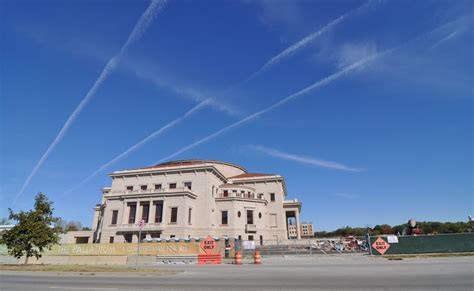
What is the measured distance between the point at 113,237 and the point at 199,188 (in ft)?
54.2

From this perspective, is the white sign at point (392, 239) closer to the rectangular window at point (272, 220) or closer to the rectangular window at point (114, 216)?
the rectangular window at point (272, 220)

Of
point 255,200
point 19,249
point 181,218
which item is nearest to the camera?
point 19,249

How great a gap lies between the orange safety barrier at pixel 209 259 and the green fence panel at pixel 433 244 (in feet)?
46.0

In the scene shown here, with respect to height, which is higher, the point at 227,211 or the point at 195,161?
the point at 195,161

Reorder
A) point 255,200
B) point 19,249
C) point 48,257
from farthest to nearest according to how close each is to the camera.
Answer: point 255,200
point 48,257
point 19,249

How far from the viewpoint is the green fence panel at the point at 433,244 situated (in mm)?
26484

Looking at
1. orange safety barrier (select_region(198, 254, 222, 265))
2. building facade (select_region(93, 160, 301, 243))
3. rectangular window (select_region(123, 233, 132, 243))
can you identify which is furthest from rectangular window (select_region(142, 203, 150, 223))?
orange safety barrier (select_region(198, 254, 222, 265))

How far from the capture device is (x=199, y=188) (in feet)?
183

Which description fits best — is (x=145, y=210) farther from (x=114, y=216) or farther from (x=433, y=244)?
(x=433, y=244)

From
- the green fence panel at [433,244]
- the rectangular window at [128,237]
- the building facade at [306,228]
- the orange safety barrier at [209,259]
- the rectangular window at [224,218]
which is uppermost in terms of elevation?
the building facade at [306,228]

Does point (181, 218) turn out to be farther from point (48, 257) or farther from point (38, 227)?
point (38, 227)

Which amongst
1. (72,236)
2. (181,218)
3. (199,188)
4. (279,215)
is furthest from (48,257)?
(279,215)

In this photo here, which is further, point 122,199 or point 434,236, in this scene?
point 122,199

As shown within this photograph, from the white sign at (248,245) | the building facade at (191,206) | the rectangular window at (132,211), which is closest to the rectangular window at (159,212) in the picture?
the building facade at (191,206)
